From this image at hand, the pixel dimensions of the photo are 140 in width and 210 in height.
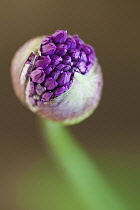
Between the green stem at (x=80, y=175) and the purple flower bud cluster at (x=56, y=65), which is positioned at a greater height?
the purple flower bud cluster at (x=56, y=65)

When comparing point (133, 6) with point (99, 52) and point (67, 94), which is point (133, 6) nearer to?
point (99, 52)

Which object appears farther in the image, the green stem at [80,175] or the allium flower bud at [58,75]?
the green stem at [80,175]

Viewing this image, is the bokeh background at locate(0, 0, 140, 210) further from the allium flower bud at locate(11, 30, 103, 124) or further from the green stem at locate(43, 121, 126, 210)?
the allium flower bud at locate(11, 30, 103, 124)

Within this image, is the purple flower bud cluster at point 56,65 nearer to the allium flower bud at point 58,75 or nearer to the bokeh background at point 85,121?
the allium flower bud at point 58,75

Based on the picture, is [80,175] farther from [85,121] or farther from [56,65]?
[56,65]

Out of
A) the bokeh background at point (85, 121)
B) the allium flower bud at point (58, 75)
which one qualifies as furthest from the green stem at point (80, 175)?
the allium flower bud at point (58, 75)

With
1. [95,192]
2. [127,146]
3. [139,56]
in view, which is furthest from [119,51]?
[95,192]

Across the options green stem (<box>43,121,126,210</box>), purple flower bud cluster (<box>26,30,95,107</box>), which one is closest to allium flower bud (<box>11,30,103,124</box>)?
purple flower bud cluster (<box>26,30,95,107</box>)

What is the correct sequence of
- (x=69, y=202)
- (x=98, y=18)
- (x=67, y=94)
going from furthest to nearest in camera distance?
1. (x=98, y=18)
2. (x=69, y=202)
3. (x=67, y=94)
